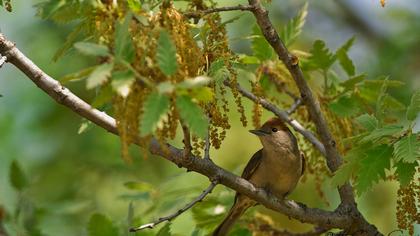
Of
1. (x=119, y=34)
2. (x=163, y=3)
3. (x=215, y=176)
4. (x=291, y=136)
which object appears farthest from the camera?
(x=291, y=136)

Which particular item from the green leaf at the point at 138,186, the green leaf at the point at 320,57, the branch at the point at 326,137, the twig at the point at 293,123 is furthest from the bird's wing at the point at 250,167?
the branch at the point at 326,137

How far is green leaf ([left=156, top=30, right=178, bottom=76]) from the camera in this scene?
2988 mm

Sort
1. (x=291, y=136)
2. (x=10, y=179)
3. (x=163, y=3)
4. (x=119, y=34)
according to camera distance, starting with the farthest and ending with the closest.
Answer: (x=291, y=136) → (x=10, y=179) → (x=163, y=3) → (x=119, y=34)

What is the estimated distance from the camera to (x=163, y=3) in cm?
341

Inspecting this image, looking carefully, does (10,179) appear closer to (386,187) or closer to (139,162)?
(139,162)

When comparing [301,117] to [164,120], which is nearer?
[164,120]

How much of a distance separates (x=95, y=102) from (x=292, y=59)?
162 cm

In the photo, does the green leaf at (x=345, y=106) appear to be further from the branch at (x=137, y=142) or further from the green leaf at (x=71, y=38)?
the green leaf at (x=71, y=38)

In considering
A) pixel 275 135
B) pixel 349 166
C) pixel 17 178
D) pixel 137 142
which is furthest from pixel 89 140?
pixel 137 142

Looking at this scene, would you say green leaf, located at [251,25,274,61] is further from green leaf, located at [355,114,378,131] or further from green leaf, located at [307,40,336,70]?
green leaf, located at [355,114,378,131]

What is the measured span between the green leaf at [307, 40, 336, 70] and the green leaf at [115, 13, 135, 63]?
2395 millimetres

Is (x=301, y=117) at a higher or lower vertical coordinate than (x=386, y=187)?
lower

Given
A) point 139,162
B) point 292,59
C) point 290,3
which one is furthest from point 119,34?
point 290,3

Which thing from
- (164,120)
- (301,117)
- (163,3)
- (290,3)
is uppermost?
(290,3)
